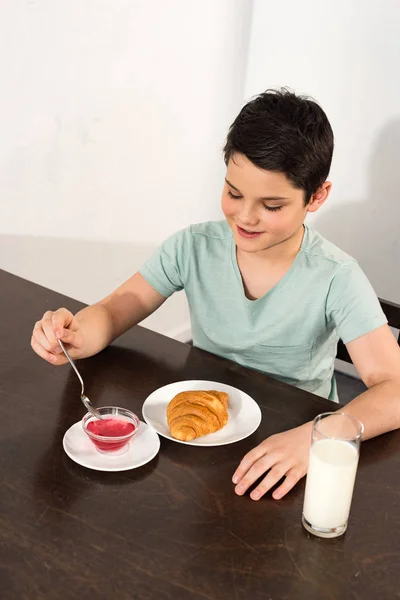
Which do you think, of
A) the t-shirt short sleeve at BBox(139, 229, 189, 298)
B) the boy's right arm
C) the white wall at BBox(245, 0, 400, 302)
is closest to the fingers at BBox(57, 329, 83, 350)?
the boy's right arm

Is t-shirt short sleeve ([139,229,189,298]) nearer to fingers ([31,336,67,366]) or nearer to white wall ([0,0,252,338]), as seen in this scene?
fingers ([31,336,67,366])

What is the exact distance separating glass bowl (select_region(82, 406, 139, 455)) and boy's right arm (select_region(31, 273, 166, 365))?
177 millimetres

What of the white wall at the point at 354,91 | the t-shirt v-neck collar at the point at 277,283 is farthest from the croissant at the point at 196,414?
the white wall at the point at 354,91

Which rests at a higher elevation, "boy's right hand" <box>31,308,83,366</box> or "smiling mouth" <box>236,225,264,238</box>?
"smiling mouth" <box>236,225,264,238</box>

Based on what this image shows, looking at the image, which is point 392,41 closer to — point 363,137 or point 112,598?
point 363,137

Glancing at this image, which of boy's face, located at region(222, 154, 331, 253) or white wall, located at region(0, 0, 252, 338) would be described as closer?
boy's face, located at region(222, 154, 331, 253)

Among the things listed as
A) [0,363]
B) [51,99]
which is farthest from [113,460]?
[51,99]

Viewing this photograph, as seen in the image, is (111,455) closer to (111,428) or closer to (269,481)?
(111,428)

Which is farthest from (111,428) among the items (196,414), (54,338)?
(54,338)

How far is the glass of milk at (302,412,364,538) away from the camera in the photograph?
93 cm

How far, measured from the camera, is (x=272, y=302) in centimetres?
147

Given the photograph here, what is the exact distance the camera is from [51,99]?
6.74 ft

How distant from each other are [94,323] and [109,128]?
1.08 meters

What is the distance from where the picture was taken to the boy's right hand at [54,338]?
1260mm
